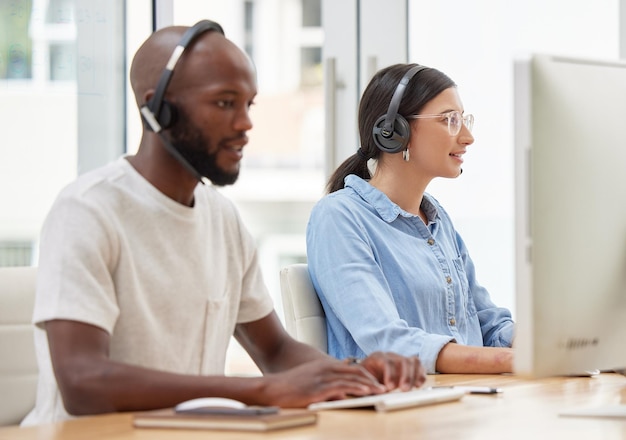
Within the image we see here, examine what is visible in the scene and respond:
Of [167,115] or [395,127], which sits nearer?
[167,115]

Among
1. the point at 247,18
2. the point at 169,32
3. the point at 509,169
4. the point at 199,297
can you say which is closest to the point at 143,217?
the point at 199,297

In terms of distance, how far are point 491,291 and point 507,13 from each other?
1041 mm

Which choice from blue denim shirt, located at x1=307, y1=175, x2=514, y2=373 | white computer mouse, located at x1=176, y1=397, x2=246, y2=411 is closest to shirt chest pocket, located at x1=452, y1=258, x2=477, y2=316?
blue denim shirt, located at x1=307, y1=175, x2=514, y2=373

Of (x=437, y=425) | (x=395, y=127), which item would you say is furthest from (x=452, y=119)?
(x=437, y=425)

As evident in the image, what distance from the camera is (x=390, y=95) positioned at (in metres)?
2.51

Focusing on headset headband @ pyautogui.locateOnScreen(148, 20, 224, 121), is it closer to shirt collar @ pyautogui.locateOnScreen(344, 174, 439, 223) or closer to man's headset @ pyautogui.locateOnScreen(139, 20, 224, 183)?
man's headset @ pyautogui.locateOnScreen(139, 20, 224, 183)

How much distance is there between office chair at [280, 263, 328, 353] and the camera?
2.26 metres

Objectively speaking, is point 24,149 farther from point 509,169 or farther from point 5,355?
point 509,169

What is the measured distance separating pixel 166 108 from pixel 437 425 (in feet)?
2.16

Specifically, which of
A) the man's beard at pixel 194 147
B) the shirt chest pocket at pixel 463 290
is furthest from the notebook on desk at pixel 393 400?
the shirt chest pocket at pixel 463 290

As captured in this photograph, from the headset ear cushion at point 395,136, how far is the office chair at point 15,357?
1.00m

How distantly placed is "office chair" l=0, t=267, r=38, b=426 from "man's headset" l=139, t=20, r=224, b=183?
42cm

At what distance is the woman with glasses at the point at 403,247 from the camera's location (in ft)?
7.11

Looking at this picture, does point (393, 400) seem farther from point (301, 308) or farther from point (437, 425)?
point (301, 308)
